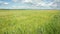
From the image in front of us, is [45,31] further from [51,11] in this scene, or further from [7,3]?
[7,3]

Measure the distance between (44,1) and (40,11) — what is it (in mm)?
176

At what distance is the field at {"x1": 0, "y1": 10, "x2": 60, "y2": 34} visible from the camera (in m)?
1.71

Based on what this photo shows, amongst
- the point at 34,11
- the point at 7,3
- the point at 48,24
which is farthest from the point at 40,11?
the point at 7,3

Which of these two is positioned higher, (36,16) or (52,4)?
(52,4)

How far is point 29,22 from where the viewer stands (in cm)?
177

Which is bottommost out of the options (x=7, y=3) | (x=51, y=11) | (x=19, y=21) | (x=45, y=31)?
(x=45, y=31)

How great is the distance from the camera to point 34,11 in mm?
1824

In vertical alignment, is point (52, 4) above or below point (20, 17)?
above

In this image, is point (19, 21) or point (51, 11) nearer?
point (19, 21)

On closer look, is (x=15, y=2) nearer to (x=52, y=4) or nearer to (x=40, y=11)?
(x=40, y=11)

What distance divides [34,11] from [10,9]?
1.22 feet

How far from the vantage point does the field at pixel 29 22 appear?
1.71 metres

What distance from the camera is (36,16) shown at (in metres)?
1.82

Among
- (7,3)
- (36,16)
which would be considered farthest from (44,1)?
(7,3)
